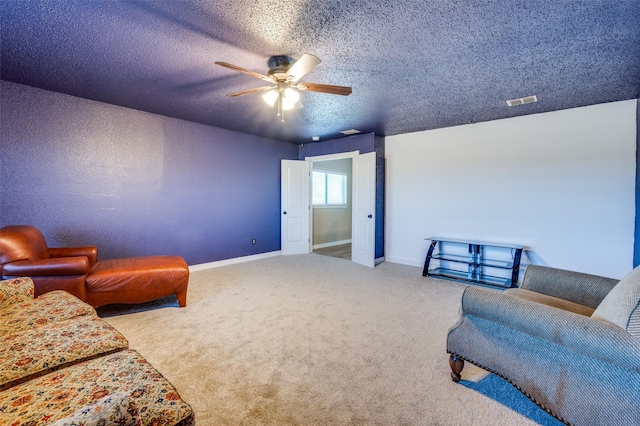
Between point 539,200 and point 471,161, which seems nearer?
point 539,200

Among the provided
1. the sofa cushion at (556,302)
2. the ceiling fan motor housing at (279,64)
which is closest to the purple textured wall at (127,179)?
the ceiling fan motor housing at (279,64)

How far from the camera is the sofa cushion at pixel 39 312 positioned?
1.54 m

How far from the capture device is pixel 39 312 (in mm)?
1679

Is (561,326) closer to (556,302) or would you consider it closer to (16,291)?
(556,302)

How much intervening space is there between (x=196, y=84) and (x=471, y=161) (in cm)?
→ 402

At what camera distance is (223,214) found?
5062mm

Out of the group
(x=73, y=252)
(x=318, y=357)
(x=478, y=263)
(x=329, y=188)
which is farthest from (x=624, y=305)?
(x=329, y=188)

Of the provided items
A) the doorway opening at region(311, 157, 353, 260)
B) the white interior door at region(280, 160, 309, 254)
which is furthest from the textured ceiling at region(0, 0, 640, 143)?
the doorway opening at region(311, 157, 353, 260)

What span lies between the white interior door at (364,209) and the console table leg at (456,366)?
3100mm

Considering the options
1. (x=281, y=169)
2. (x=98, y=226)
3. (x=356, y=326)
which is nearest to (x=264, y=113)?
(x=281, y=169)

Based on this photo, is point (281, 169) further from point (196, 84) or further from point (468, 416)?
point (468, 416)

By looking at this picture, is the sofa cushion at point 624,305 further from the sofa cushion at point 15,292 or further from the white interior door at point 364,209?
the white interior door at point 364,209

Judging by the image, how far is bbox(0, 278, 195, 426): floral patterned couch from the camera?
85cm

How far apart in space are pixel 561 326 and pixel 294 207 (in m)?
5.06
